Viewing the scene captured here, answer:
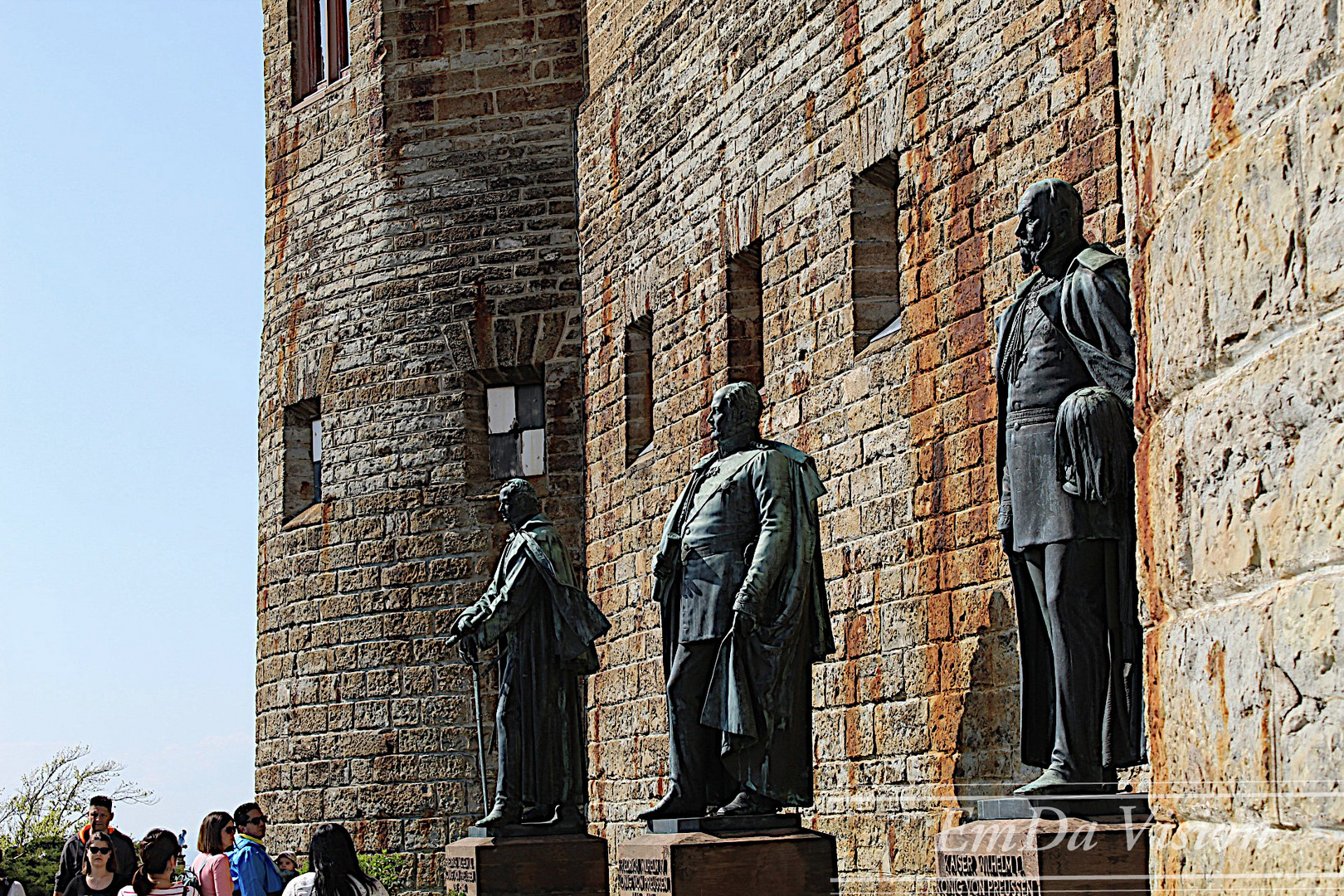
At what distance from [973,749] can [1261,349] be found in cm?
698

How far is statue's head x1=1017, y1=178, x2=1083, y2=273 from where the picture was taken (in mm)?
5754

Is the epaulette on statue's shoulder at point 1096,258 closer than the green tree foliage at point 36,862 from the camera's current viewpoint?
Yes

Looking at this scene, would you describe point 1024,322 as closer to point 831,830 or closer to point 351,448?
point 831,830

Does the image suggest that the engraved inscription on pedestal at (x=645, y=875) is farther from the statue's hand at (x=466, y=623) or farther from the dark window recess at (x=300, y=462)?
the dark window recess at (x=300, y=462)

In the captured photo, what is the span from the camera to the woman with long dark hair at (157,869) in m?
6.88

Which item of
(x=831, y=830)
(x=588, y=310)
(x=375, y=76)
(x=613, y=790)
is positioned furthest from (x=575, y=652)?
(x=375, y=76)

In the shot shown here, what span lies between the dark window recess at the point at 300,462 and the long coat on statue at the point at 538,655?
7.75 metres

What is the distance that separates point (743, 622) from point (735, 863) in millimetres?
912

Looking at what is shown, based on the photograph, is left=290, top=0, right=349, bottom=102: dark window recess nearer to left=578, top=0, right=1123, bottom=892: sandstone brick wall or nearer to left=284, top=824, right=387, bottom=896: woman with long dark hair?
left=578, top=0, right=1123, bottom=892: sandstone brick wall

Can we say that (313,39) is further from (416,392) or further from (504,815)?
(504,815)

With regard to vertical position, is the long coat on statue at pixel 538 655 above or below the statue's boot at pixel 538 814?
above

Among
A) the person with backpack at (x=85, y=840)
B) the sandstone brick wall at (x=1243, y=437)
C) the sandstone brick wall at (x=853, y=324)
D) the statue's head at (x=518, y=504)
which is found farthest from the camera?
the statue's head at (x=518, y=504)

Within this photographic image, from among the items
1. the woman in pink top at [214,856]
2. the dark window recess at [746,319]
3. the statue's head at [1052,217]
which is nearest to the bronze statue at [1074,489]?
the statue's head at [1052,217]

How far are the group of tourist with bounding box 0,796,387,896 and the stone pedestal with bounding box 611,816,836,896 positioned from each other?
3.89 ft
